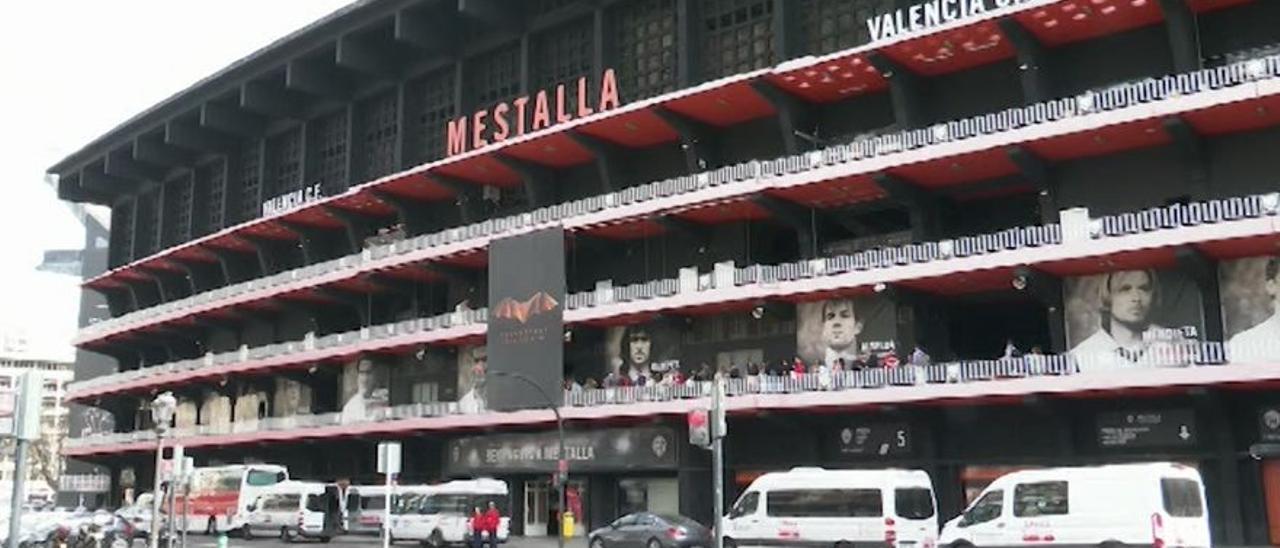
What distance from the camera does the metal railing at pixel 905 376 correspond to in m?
30.9

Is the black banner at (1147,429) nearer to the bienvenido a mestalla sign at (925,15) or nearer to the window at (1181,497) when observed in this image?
the window at (1181,497)

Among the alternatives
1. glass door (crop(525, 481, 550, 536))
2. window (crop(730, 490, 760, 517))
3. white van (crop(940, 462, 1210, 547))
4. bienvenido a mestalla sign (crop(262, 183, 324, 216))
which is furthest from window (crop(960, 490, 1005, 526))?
bienvenido a mestalla sign (crop(262, 183, 324, 216))

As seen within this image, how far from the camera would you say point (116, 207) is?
8444 centimetres

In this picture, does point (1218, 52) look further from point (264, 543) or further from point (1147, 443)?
point (264, 543)

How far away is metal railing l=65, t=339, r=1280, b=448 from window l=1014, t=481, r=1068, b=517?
9539mm

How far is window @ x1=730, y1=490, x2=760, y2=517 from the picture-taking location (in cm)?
3112

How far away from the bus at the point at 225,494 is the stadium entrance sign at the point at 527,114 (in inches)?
648

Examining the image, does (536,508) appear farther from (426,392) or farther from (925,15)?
(925,15)

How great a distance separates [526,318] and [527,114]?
10199 mm

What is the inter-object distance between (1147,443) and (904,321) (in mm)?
8290

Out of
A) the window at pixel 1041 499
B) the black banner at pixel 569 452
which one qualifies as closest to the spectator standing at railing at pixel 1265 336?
the window at pixel 1041 499

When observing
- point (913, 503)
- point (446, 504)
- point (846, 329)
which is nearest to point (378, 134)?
point (446, 504)

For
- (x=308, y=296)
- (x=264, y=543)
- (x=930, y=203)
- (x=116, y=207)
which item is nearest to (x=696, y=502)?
(x=930, y=203)

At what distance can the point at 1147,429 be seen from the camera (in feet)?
110
